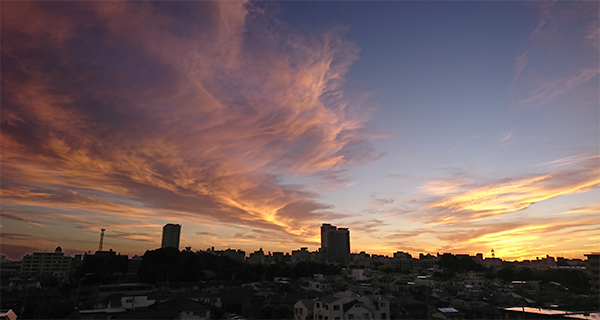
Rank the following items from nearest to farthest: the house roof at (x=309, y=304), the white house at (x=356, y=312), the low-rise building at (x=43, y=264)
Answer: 1. the white house at (x=356, y=312)
2. the house roof at (x=309, y=304)
3. the low-rise building at (x=43, y=264)

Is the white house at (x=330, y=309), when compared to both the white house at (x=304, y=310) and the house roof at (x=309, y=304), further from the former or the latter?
the house roof at (x=309, y=304)

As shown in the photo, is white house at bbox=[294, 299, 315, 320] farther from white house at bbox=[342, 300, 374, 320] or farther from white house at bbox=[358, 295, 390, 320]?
white house at bbox=[358, 295, 390, 320]

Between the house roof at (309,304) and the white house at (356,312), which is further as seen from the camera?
the house roof at (309,304)

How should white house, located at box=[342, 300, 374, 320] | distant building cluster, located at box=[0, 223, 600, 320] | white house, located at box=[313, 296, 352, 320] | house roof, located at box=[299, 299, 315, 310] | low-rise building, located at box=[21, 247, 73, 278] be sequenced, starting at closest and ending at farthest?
white house, located at box=[313, 296, 352, 320] < white house, located at box=[342, 300, 374, 320] < distant building cluster, located at box=[0, 223, 600, 320] < house roof, located at box=[299, 299, 315, 310] < low-rise building, located at box=[21, 247, 73, 278]

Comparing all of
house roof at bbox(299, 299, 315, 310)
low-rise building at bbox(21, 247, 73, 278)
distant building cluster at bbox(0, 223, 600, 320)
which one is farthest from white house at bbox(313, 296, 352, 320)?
low-rise building at bbox(21, 247, 73, 278)

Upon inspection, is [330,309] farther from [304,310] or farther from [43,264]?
[43,264]

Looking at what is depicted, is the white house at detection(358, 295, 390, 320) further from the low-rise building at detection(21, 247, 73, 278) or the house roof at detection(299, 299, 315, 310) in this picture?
the low-rise building at detection(21, 247, 73, 278)

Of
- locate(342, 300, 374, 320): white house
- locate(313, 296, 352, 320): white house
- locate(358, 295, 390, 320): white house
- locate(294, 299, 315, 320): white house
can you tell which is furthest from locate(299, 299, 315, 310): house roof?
locate(358, 295, 390, 320): white house

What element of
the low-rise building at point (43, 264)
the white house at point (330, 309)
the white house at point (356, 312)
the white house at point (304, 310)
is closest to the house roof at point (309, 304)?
the white house at point (304, 310)

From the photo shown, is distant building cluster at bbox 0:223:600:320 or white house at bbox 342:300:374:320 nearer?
white house at bbox 342:300:374:320

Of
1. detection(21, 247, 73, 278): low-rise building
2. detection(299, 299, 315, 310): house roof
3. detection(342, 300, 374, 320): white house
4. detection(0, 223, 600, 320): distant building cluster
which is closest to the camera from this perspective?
detection(342, 300, 374, 320): white house

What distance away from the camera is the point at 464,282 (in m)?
86.4

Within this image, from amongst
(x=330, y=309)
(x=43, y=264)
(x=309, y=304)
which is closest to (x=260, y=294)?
(x=309, y=304)

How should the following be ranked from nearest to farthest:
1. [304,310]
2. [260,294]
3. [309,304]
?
[304,310]
[309,304]
[260,294]
